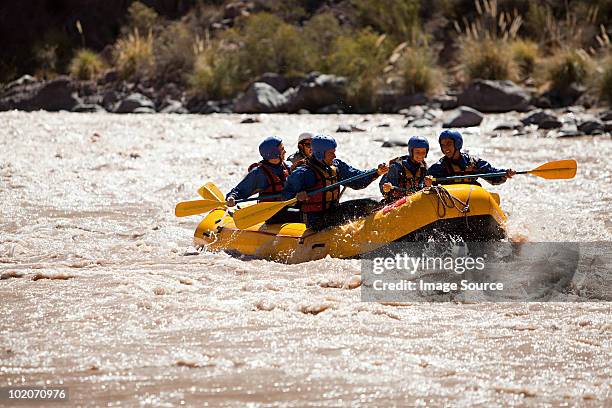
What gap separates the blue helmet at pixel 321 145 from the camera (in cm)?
638

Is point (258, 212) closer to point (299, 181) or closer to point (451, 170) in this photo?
point (299, 181)

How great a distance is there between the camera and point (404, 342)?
14.3 ft

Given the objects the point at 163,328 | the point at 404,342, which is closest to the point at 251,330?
the point at 163,328

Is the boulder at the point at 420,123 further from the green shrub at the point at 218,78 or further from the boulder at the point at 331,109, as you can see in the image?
the green shrub at the point at 218,78

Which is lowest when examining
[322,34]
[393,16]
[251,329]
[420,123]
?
[251,329]

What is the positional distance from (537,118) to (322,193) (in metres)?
8.15

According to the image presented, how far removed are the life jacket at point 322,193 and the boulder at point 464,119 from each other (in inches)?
314

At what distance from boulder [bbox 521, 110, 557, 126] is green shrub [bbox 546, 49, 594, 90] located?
6.53 ft

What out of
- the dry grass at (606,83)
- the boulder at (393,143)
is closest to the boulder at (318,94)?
the boulder at (393,143)

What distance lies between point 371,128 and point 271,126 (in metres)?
1.78

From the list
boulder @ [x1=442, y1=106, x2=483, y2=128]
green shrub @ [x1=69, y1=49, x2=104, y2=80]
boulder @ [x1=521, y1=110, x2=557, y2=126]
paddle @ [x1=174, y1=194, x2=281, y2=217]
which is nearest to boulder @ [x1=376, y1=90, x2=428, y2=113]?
boulder @ [x1=442, y1=106, x2=483, y2=128]

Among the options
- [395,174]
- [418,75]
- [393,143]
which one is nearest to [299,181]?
[395,174]

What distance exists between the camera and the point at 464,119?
14.1 meters

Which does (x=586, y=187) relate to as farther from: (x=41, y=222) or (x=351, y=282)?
(x=41, y=222)
